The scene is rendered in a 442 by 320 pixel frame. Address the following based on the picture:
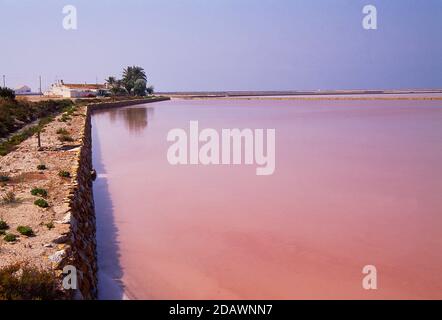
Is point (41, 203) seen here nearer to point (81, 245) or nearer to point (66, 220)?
point (66, 220)

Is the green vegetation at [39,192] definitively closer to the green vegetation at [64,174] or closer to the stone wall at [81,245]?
the stone wall at [81,245]

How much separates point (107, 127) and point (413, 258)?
21.1 metres

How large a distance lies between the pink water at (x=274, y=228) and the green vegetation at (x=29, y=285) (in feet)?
3.66

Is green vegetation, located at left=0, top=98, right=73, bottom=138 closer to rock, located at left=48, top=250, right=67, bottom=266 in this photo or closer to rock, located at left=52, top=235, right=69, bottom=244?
rock, located at left=52, top=235, right=69, bottom=244

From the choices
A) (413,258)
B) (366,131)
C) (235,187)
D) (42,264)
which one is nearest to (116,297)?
(42,264)

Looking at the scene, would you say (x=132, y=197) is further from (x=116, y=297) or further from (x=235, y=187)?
(x=116, y=297)

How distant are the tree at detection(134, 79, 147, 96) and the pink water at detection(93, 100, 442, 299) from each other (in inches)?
2159

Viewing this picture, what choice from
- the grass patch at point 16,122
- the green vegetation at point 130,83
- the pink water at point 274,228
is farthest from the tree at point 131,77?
the pink water at point 274,228

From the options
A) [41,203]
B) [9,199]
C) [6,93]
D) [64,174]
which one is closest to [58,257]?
[41,203]

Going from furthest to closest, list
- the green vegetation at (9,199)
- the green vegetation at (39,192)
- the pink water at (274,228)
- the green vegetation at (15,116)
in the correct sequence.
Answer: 1. the green vegetation at (15,116)
2. the green vegetation at (39,192)
3. the green vegetation at (9,199)
4. the pink water at (274,228)

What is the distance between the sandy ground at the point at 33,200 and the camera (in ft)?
16.1

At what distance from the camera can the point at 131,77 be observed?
2648 inches

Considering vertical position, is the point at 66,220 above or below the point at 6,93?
below

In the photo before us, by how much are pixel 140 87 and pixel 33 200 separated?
62.1 metres
